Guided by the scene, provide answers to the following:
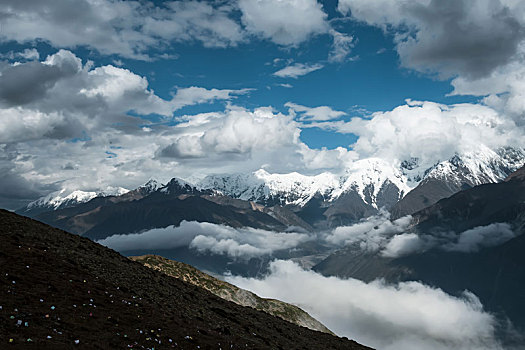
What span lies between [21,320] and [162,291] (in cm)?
3754

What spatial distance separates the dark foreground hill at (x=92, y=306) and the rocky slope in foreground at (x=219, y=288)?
58.5m

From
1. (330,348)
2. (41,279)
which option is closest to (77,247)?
(41,279)

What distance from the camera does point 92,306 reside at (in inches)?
1725

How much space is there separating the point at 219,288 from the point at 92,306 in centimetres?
11379

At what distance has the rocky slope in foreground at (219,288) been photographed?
140 meters

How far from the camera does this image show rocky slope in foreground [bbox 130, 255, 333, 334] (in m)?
140

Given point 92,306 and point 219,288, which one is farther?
point 219,288

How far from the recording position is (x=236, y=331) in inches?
2495

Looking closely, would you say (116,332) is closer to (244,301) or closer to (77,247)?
(77,247)

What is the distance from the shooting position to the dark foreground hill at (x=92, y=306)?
34.6 m

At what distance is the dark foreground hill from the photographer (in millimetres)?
34625

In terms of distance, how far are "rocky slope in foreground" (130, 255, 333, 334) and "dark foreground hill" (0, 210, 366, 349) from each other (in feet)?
192

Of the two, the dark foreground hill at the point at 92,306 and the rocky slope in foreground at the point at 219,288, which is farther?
the rocky slope in foreground at the point at 219,288

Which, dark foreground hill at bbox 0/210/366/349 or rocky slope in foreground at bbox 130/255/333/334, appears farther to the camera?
rocky slope in foreground at bbox 130/255/333/334
